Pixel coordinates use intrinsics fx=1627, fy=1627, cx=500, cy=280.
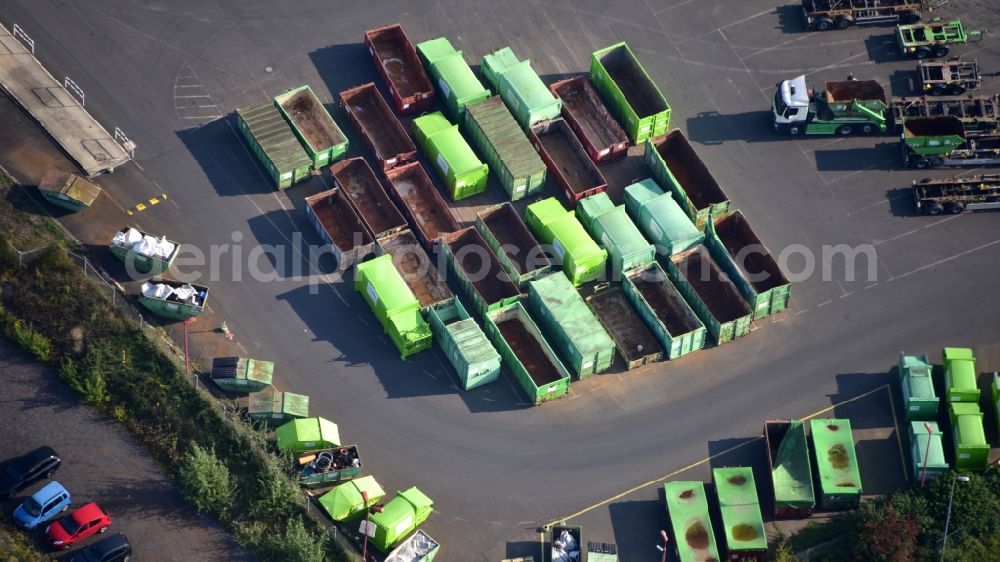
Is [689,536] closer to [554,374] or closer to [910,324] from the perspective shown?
[554,374]

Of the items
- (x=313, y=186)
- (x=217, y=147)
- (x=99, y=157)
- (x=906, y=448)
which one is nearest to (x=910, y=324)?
(x=906, y=448)

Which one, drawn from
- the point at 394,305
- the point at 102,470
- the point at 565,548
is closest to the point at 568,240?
the point at 394,305

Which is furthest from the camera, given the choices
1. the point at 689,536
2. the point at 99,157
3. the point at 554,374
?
the point at 99,157

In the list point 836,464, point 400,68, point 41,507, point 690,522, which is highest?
point 400,68

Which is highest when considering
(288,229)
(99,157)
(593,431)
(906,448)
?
(99,157)

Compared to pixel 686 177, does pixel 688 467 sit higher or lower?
lower

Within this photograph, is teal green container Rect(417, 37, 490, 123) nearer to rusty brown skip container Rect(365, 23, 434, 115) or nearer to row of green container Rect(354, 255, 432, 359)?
rusty brown skip container Rect(365, 23, 434, 115)

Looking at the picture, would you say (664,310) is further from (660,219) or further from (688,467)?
(688,467)
